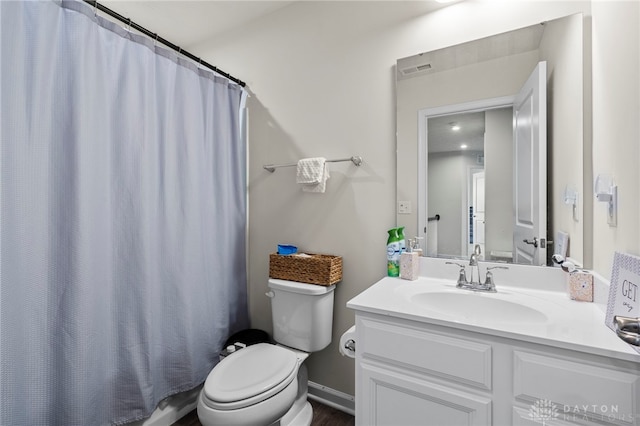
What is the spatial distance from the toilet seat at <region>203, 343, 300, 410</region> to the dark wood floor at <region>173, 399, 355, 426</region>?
17.6 inches

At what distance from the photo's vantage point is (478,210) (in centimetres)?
146

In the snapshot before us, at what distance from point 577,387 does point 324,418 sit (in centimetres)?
130

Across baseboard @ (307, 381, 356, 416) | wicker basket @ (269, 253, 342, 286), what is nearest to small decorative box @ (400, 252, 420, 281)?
wicker basket @ (269, 253, 342, 286)

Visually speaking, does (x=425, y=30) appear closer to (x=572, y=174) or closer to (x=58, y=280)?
(x=572, y=174)

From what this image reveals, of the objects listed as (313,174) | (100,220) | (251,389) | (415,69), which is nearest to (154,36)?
(100,220)

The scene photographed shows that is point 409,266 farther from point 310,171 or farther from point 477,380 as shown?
point 310,171

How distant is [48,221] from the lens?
115 centimetres

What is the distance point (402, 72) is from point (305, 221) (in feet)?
3.26

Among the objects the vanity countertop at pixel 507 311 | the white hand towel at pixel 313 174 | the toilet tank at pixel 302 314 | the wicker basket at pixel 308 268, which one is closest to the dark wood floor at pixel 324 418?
the toilet tank at pixel 302 314

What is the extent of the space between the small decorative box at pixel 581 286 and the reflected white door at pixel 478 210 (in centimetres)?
34

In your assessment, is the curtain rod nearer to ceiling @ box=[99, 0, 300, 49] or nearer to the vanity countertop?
ceiling @ box=[99, 0, 300, 49]

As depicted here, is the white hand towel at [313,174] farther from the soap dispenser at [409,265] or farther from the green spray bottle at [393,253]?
the soap dispenser at [409,265]

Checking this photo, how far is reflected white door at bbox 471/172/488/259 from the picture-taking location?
4.72 feet


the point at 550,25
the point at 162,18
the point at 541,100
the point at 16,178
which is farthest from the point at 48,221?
the point at 550,25
